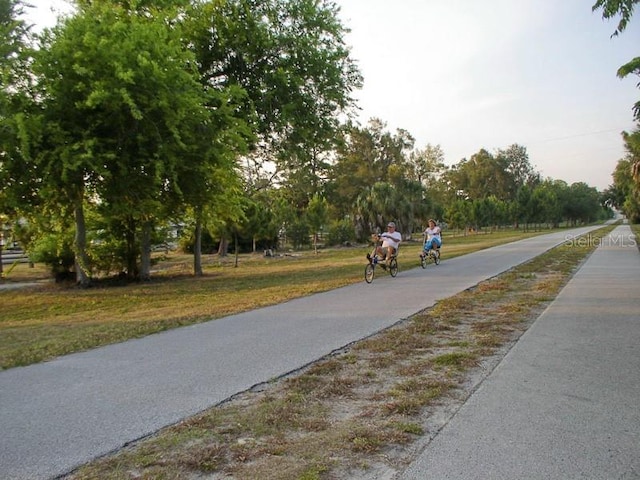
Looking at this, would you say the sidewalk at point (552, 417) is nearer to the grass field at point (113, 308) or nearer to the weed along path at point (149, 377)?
the weed along path at point (149, 377)

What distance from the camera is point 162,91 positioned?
13250mm

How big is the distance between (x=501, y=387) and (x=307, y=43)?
56.0ft

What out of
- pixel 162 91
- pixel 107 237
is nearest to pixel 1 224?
pixel 107 237

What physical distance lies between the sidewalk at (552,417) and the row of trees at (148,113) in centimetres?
1063

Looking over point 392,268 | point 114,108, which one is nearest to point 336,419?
point 114,108

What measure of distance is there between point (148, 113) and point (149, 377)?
32.9 feet

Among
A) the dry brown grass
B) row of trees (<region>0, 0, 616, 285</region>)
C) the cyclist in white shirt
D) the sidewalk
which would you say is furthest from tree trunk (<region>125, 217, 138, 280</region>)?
the sidewalk

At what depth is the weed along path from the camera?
3.88 metres

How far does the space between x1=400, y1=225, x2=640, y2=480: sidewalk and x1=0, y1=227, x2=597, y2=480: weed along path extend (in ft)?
7.09

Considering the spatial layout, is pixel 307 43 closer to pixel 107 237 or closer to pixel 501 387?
pixel 107 237

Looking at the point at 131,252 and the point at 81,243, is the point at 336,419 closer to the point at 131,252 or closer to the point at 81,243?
the point at 81,243

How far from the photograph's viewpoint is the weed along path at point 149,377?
3885mm

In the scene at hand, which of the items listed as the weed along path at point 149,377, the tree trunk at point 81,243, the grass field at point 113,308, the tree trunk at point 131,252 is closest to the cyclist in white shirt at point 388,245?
the grass field at point 113,308

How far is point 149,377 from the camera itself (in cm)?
560
